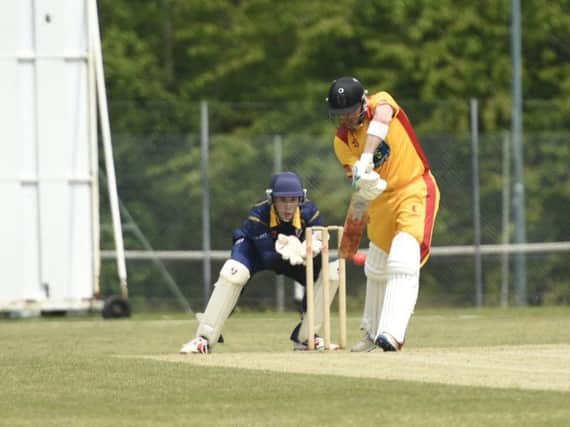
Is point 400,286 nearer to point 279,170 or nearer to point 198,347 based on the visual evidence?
point 198,347

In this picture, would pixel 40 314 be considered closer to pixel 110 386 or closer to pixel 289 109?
pixel 289 109

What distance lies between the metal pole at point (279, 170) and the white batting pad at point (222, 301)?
11063 mm

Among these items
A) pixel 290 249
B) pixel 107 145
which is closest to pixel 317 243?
pixel 290 249

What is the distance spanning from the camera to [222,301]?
44.1 feet

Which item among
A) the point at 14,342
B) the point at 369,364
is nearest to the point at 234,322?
the point at 14,342

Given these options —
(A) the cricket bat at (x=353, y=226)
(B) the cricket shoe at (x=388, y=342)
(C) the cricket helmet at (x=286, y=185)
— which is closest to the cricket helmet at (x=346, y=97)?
(A) the cricket bat at (x=353, y=226)

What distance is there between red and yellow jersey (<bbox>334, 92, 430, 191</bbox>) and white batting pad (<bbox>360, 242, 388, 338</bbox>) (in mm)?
581

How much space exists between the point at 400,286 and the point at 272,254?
159 cm

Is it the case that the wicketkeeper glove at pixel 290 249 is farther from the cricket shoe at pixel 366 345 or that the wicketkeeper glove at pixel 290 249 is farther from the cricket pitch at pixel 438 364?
the cricket pitch at pixel 438 364

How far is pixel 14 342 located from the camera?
15.7 metres

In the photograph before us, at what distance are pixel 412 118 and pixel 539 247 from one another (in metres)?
4.00

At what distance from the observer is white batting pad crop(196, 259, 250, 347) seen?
13.4 meters

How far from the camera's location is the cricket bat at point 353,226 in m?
13.0

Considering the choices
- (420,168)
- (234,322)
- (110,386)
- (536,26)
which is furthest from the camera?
(536,26)
